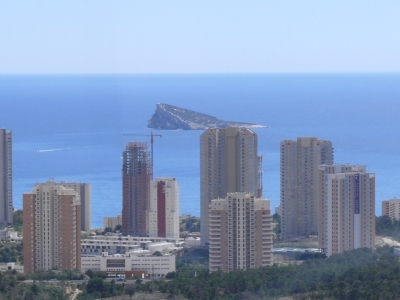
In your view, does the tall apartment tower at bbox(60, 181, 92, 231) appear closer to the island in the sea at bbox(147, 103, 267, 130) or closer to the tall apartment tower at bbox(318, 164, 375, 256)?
the tall apartment tower at bbox(318, 164, 375, 256)

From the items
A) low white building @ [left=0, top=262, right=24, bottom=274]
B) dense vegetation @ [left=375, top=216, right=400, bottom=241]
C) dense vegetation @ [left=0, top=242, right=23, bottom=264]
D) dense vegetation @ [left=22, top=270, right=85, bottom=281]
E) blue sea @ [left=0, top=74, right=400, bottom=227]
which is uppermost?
blue sea @ [left=0, top=74, right=400, bottom=227]

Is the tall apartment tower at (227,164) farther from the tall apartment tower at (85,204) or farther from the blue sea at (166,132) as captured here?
the blue sea at (166,132)

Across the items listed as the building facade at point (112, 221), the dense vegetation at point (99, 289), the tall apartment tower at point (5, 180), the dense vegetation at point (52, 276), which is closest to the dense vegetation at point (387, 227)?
the building facade at point (112, 221)

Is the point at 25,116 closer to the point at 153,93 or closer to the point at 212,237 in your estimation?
the point at 153,93

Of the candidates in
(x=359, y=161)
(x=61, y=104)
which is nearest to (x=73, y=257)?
(x=359, y=161)

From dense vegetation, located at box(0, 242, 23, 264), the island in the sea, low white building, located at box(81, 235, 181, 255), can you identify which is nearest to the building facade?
low white building, located at box(81, 235, 181, 255)
